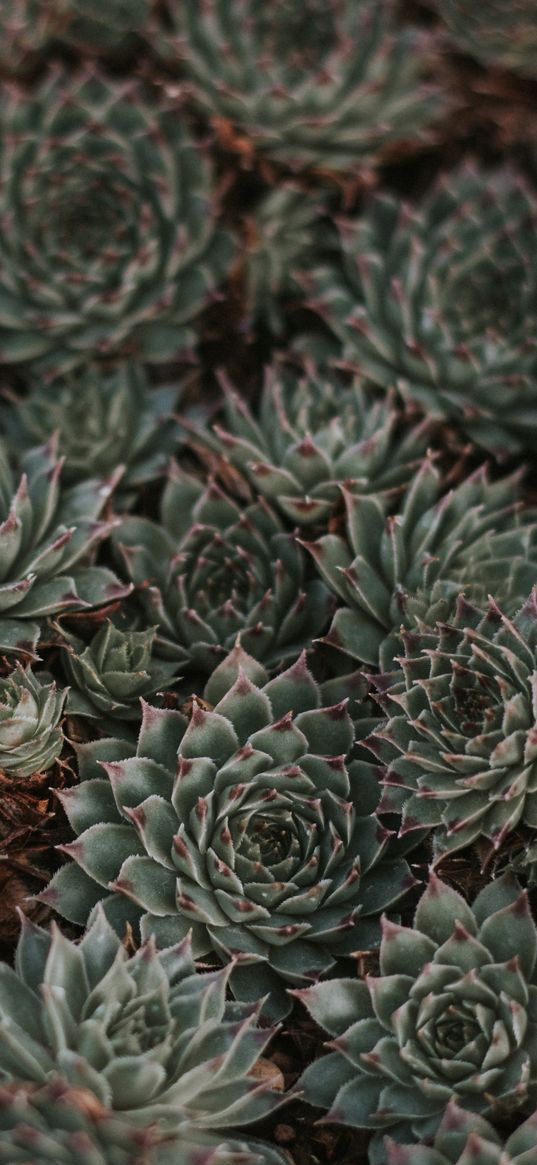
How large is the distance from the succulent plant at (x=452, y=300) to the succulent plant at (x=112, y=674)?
2.45 ft

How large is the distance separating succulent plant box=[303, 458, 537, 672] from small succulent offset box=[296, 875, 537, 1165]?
445 mm

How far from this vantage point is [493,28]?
269 centimetres

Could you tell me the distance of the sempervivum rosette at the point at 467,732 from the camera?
5.52ft

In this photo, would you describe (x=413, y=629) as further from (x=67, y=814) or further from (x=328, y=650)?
(x=67, y=814)

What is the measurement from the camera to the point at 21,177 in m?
2.41

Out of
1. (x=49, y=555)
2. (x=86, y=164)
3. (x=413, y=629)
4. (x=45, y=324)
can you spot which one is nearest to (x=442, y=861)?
(x=413, y=629)

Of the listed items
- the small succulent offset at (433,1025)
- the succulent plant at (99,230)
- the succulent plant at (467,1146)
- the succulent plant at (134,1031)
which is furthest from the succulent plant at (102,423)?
the succulent plant at (467,1146)

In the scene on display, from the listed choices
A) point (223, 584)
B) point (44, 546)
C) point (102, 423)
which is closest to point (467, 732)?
point (223, 584)

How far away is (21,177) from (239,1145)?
185 centimetres

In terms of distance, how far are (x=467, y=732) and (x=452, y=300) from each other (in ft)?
3.40

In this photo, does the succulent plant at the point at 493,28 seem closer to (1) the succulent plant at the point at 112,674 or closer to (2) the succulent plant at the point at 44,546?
(2) the succulent plant at the point at 44,546

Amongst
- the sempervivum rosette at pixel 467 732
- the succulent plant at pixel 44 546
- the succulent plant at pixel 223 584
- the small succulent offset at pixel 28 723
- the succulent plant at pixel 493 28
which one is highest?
the succulent plant at pixel 493 28

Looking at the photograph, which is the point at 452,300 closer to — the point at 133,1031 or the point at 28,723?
the point at 28,723

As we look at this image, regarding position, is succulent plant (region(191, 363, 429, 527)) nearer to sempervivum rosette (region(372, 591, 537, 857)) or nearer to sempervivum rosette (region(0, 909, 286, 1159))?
sempervivum rosette (region(372, 591, 537, 857))
